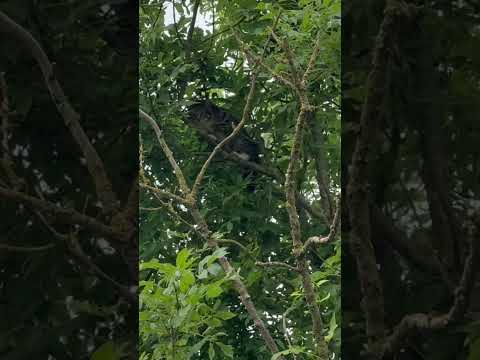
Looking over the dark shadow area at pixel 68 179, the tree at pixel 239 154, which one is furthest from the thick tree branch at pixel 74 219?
the tree at pixel 239 154

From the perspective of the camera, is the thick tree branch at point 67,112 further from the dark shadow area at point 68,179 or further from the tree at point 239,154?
the tree at point 239,154

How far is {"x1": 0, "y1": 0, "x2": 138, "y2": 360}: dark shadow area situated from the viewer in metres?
0.96

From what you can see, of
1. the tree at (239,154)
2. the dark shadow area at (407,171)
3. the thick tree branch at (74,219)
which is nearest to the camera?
the dark shadow area at (407,171)

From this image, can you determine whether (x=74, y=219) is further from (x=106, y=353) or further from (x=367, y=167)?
(x=367, y=167)

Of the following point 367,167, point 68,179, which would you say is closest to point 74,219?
point 68,179

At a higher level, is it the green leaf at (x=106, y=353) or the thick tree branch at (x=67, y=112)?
the thick tree branch at (x=67, y=112)

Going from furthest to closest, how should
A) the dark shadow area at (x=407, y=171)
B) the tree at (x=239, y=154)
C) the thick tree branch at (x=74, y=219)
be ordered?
the tree at (x=239, y=154) → the thick tree branch at (x=74, y=219) → the dark shadow area at (x=407, y=171)

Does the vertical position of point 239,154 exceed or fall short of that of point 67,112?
it exceeds it

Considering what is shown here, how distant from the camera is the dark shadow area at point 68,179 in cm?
96

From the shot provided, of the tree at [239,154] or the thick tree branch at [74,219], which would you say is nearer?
the thick tree branch at [74,219]

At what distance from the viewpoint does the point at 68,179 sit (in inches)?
38.7

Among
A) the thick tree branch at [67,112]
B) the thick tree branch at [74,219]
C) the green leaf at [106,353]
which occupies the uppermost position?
the thick tree branch at [67,112]

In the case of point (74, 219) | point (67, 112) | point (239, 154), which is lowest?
point (74, 219)

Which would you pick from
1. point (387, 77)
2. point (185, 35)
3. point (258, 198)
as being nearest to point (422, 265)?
point (387, 77)
